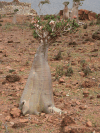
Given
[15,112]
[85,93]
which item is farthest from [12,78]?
[85,93]

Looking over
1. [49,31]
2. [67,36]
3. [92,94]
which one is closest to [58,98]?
[92,94]

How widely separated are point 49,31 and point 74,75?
314cm

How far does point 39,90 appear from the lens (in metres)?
4.10

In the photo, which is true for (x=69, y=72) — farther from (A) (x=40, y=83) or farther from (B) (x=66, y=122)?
(B) (x=66, y=122)

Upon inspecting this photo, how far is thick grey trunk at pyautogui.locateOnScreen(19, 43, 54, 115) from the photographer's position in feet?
13.4

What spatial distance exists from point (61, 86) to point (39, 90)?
1894mm

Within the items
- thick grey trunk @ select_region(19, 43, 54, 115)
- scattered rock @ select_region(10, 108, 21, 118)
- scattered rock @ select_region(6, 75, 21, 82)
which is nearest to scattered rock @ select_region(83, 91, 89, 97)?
thick grey trunk @ select_region(19, 43, 54, 115)

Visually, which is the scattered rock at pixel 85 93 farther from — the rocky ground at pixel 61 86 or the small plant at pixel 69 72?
the small plant at pixel 69 72

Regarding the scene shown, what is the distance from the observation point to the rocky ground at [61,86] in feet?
12.3

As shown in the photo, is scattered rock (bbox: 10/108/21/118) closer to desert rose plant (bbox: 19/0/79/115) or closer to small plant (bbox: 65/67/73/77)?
desert rose plant (bbox: 19/0/79/115)

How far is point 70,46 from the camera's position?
10.6m

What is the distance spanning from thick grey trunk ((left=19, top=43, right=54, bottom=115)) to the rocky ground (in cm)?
17

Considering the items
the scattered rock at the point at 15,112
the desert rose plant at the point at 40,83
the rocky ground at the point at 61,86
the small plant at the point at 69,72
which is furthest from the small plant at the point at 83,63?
the scattered rock at the point at 15,112

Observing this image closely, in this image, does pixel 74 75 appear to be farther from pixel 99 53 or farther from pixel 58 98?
pixel 99 53
